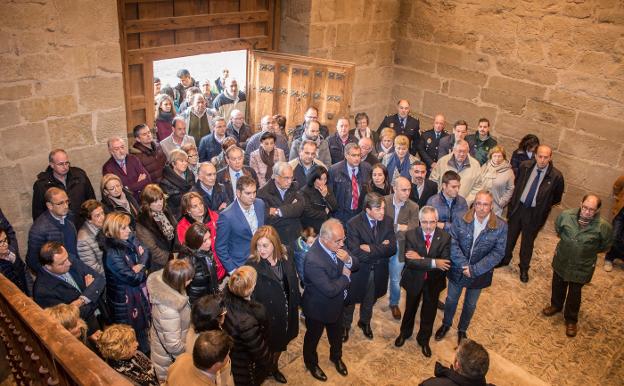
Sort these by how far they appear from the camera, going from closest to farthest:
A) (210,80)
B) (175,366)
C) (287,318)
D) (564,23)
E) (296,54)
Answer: (175,366) < (287,318) < (564,23) < (296,54) < (210,80)

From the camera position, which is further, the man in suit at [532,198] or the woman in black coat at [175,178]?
the man in suit at [532,198]

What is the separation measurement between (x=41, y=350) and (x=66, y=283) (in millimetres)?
2249

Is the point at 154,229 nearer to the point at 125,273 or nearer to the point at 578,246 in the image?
the point at 125,273

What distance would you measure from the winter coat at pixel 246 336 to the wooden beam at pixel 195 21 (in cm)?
453

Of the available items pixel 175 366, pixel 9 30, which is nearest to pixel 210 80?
pixel 9 30

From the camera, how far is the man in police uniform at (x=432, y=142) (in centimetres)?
813

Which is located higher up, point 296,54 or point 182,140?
point 296,54

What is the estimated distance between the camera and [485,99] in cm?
916

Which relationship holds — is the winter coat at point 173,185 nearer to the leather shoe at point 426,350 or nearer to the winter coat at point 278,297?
the winter coat at point 278,297

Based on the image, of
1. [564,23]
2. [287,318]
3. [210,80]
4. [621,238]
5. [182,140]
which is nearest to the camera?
[287,318]

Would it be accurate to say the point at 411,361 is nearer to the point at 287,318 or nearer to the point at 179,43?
the point at 287,318

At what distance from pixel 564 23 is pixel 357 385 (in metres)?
6.40

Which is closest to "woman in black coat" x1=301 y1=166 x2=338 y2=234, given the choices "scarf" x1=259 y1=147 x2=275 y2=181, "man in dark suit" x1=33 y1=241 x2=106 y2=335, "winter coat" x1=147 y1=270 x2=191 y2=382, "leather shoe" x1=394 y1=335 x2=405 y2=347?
"scarf" x1=259 y1=147 x2=275 y2=181

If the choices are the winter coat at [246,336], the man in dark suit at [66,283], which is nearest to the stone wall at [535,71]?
the winter coat at [246,336]
